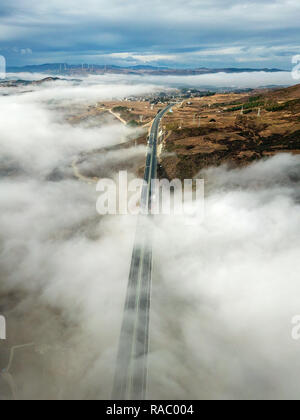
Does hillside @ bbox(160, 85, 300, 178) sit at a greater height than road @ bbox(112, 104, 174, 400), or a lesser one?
greater

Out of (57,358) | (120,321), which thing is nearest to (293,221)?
(120,321)

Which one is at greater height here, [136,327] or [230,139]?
[230,139]

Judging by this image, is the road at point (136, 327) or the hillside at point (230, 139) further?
the hillside at point (230, 139)

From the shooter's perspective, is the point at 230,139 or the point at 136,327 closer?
the point at 136,327

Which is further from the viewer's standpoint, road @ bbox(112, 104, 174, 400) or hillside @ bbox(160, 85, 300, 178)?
hillside @ bbox(160, 85, 300, 178)

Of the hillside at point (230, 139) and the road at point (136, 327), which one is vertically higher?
the hillside at point (230, 139)
